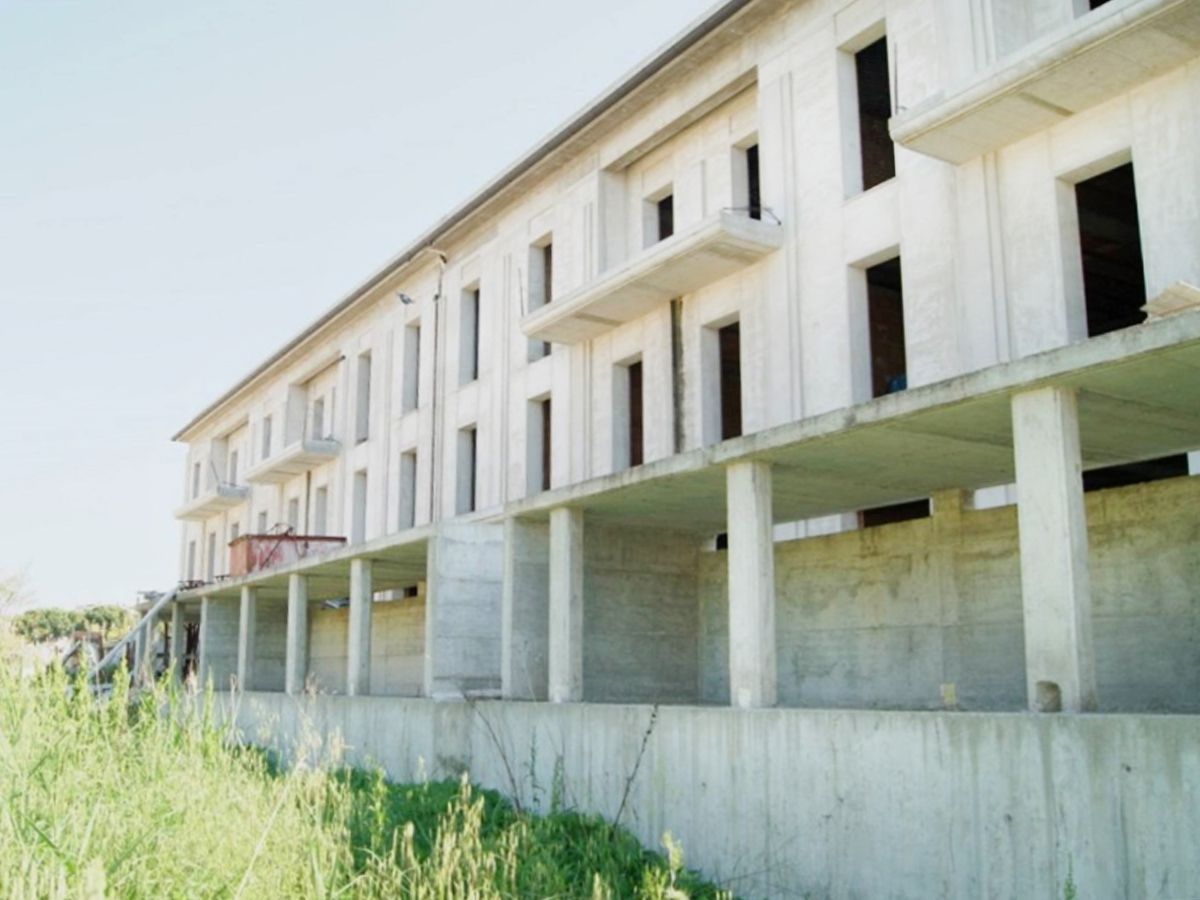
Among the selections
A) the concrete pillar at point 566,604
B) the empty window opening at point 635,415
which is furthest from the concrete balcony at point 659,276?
the concrete pillar at point 566,604

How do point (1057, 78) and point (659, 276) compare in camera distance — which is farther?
point (659, 276)

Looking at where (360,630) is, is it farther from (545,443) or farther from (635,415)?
(635,415)

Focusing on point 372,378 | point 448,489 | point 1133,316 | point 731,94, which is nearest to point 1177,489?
point 1133,316

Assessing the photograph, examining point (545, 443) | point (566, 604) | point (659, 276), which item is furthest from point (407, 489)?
point (566, 604)

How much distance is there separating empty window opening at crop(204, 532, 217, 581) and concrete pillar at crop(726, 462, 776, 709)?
1312 inches

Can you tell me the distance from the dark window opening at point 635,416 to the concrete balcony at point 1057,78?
26.8ft

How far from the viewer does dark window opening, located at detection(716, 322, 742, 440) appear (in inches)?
803

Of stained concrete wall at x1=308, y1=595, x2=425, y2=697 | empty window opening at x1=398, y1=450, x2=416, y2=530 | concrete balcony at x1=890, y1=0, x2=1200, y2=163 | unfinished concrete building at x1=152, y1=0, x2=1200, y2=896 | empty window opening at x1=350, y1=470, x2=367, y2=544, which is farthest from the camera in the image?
empty window opening at x1=350, y1=470, x2=367, y2=544

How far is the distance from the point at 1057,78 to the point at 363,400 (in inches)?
868

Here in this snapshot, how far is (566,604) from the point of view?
14.5m

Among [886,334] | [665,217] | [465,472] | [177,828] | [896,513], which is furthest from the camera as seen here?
[465,472]

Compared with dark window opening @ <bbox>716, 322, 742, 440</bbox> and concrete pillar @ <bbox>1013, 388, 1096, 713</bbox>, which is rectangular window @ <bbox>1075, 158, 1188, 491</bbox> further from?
concrete pillar @ <bbox>1013, 388, 1096, 713</bbox>

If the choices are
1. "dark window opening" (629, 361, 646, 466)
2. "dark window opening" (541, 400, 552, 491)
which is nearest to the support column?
"dark window opening" (541, 400, 552, 491)

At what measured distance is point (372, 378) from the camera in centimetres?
3102
